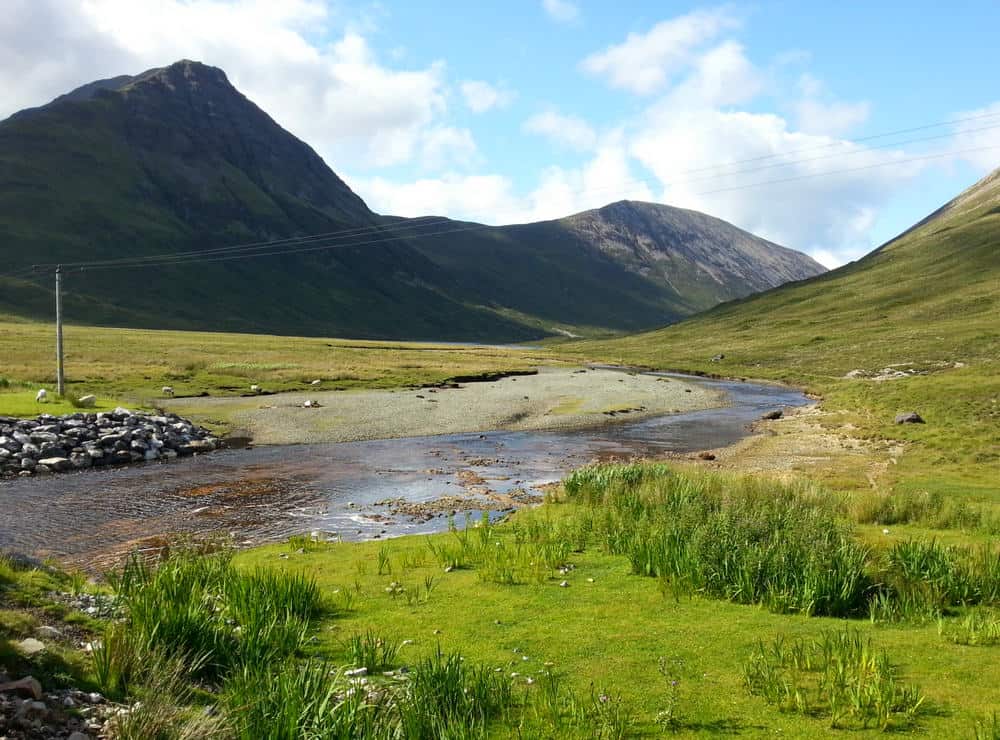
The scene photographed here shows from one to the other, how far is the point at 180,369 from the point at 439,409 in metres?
36.9

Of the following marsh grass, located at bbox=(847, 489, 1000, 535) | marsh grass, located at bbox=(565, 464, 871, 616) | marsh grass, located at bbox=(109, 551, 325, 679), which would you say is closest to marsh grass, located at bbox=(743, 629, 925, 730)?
marsh grass, located at bbox=(565, 464, 871, 616)

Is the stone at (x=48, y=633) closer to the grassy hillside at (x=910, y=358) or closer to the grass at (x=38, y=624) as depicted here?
the grass at (x=38, y=624)

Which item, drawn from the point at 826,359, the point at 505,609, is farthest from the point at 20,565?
the point at 826,359

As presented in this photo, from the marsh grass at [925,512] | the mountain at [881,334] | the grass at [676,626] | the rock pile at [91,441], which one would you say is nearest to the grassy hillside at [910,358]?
the mountain at [881,334]

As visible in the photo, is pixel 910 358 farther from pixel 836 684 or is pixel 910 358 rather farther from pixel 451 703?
pixel 451 703

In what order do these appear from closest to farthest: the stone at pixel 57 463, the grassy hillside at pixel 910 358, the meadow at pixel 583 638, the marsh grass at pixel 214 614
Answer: the meadow at pixel 583 638 → the marsh grass at pixel 214 614 → the stone at pixel 57 463 → the grassy hillside at pixel 910 358

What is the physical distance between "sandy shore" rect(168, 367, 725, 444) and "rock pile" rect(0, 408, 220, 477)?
5.64m

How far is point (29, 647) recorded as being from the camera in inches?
394

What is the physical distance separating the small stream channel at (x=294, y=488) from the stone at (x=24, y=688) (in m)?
14.5

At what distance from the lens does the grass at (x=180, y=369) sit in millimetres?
62969

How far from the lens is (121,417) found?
44.9m

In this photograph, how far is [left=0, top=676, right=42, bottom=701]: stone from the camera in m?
8.48

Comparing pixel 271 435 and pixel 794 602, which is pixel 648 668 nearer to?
pixel 794 602

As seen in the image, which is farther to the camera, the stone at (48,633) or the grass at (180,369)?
the grass at (180,369)
